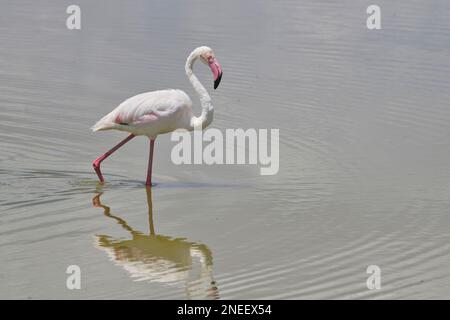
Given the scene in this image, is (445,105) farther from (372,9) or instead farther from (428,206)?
(372,9)

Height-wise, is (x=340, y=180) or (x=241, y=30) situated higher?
(x=241, y=30)

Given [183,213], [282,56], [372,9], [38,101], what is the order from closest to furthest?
1. [183,213]
2. [38,101]
3. [282,56]
4. [372,9]

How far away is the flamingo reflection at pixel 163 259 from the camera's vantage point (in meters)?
8.23

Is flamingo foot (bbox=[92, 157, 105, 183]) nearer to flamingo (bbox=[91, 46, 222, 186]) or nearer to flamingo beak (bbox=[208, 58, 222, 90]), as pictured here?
flamingo (bbox=[91, 46, 222, 186])

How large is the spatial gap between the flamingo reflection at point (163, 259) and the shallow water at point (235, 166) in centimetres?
2

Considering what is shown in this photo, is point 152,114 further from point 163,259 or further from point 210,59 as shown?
point 163,259

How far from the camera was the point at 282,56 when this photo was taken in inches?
648

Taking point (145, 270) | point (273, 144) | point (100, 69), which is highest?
point (100, 69)

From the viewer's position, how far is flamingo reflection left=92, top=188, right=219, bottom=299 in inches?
324

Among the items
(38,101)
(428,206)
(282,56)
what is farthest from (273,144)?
(282,56)

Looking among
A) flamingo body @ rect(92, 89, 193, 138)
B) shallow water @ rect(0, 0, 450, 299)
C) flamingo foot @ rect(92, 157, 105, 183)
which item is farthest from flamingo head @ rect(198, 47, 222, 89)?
flamingo foot @ rect(92, 157, 105, 183)

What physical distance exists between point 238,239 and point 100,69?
6.60 m

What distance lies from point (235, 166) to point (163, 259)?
9.79ft

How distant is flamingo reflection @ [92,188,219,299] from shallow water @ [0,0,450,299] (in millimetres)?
24
